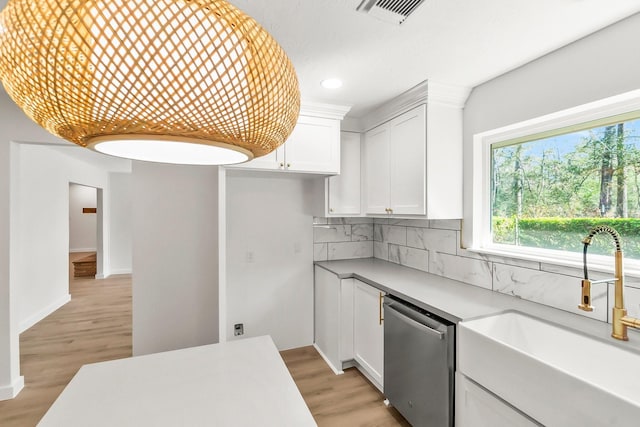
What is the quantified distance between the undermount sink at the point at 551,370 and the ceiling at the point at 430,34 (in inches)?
54.6

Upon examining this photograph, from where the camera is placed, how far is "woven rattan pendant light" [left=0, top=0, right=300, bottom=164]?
1.63 ft

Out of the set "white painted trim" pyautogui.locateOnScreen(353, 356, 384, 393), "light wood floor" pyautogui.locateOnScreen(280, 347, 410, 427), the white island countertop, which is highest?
the white island countertop

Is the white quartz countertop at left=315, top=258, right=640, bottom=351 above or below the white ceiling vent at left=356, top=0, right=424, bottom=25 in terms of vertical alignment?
below

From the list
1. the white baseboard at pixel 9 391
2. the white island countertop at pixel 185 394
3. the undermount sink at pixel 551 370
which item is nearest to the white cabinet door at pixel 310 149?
the white island countertop at pixel 185 394

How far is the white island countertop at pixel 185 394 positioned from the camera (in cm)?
89

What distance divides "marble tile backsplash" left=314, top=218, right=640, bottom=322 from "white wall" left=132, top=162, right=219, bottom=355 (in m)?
1.06

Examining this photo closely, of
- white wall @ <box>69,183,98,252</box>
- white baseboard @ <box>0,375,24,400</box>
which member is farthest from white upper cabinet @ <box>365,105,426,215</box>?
white wall @ <box>69,183,98,252</box>

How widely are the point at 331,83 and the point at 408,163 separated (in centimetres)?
81

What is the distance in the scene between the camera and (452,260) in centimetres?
232

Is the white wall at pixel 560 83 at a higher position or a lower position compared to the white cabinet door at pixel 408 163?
higher

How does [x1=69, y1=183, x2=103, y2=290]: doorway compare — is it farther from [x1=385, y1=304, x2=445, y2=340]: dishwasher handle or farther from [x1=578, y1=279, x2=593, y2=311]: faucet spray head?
[x1=578, y1=279, x2=593, y2=311]: faucet spray head

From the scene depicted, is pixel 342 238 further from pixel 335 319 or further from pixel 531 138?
pixel 531 138

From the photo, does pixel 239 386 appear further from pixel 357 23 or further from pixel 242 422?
→ pixel 357 23

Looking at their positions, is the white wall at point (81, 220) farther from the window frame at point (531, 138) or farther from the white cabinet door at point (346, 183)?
the window frame at point (531, 138)
